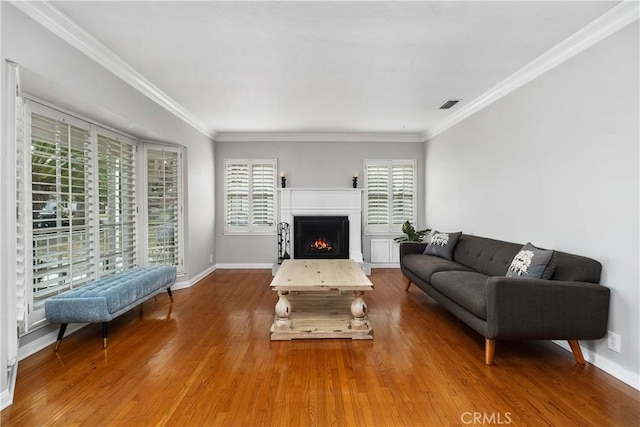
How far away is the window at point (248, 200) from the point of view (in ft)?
21.7

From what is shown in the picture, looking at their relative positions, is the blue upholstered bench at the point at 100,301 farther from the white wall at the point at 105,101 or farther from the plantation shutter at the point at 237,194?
the plantation shutter at the point at 237,194

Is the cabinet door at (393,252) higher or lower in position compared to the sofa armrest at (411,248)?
lower

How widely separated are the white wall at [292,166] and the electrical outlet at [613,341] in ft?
15.3

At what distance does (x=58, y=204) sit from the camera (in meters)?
3.14

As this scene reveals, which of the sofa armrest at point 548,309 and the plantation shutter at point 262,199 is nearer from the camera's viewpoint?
the sofa armrest at point 548,309

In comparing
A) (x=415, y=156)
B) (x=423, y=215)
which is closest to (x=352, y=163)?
(x=415, y=156)

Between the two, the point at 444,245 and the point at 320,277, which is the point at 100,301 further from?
the point at 444,245

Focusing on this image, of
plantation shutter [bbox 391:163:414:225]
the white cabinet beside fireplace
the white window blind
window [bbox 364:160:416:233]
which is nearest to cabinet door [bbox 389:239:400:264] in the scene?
the white cabinet beside fireplace

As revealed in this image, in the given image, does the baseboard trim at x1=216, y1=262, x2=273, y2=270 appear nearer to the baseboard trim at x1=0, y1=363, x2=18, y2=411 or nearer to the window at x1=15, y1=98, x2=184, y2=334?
the window at x1=15, y1=98, x2=184, y2=334

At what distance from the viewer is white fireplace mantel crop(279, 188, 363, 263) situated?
21.2ft

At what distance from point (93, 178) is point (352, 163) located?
4.43m

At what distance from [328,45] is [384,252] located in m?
4.57

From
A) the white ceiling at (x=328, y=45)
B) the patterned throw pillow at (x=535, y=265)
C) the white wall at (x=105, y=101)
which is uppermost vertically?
the white ceiling at (x=328, y=45)

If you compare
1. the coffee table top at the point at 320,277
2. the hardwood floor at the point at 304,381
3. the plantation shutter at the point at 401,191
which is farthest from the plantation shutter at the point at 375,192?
the hardwood floor at the point at 304,381
